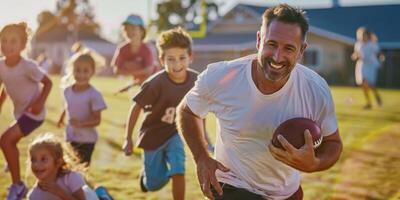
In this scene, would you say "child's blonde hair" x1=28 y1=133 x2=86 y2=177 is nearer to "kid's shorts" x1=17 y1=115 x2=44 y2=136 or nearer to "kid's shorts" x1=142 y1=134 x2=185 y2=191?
"kid's shorts" x1=142 y1=134 x2=185 y2=191

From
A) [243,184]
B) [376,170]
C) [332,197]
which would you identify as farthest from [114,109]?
[243,184]

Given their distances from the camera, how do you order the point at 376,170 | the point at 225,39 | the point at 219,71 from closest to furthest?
the point at 219,71 < the point at 376,170 < the point at 225,39

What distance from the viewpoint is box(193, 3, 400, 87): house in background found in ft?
123

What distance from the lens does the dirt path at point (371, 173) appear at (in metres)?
6.23

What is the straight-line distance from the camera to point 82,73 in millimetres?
6273

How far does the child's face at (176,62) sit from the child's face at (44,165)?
1.40 meters

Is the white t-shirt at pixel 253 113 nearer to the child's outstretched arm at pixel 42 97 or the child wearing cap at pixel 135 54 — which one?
the child's outstretched arm at pixel 42 97

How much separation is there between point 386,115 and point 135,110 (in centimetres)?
1047

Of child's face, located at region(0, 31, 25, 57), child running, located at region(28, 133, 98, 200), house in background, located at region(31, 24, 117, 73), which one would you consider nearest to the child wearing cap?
child's face, located at region(0, 31, 25, 57)

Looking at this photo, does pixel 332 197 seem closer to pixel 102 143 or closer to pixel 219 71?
pixel 219 71

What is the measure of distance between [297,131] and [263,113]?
0.28 m

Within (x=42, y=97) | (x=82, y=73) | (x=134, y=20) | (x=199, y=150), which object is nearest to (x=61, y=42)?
(x=134, y=20)

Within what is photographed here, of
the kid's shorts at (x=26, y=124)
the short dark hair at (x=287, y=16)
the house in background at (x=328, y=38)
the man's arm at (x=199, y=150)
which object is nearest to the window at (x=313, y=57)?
the house in background at (x=328, y=38)

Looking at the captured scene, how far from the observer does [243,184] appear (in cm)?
366
